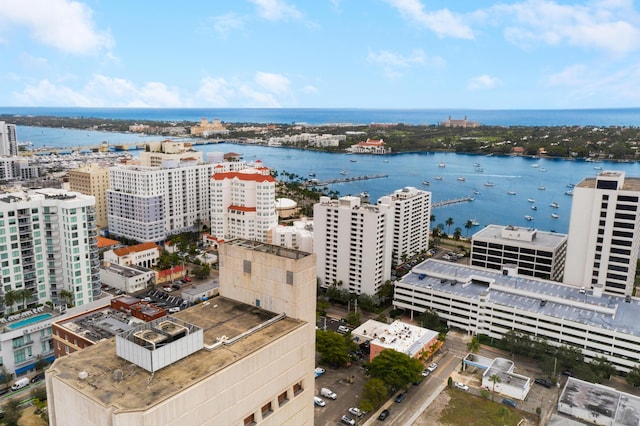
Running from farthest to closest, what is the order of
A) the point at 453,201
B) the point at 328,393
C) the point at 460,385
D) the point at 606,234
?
the point at 453,201
the point at 606,234
the point at 460,385
the point at 328,393

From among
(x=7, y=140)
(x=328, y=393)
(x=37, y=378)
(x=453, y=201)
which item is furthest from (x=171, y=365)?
(x=7, y=140)

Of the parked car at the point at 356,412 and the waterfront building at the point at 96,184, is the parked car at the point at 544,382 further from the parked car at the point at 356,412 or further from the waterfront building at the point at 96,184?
the waterfront building at the point at 96,184

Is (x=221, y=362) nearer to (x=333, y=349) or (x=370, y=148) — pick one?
(x=333, y=349)

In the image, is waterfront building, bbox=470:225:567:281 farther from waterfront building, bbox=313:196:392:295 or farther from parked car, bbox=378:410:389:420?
parked car, bbox=378:410:389:420

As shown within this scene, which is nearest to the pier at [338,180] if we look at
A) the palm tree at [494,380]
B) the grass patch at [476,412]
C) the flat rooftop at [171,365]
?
the palm tree at [494,380]

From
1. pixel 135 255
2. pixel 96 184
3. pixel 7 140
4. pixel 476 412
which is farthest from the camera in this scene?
pixel 7 140

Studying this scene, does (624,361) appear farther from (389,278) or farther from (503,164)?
(503,164)
